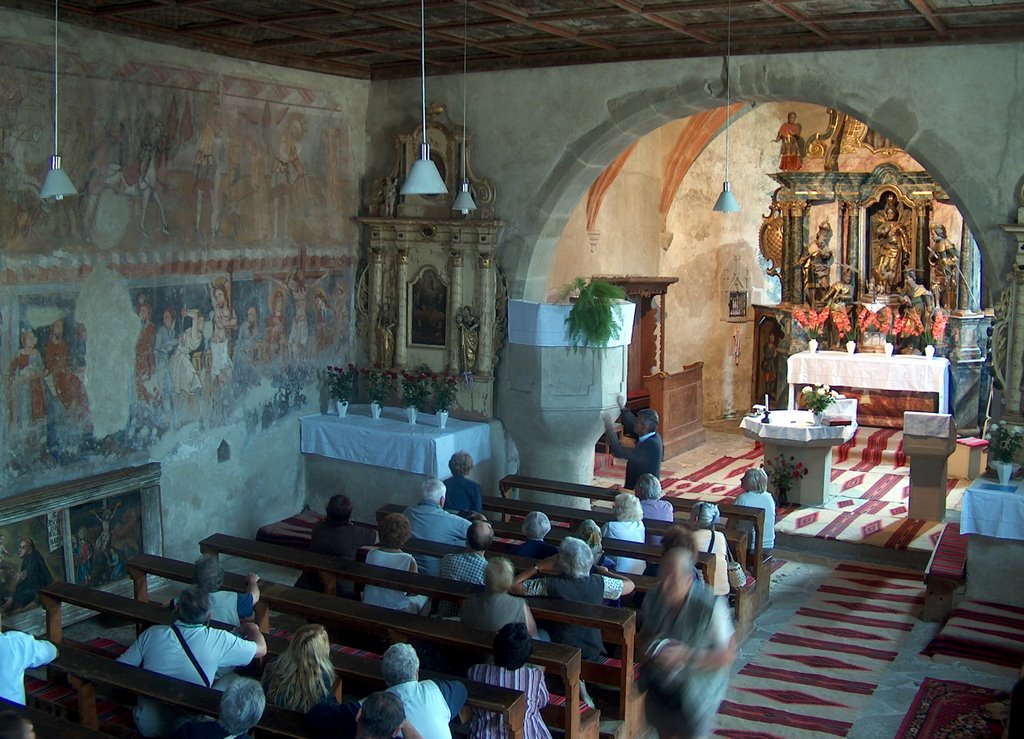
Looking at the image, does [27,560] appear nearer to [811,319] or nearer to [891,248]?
[811,319]

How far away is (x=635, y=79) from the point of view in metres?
11.2

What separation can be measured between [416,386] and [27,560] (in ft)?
14.3

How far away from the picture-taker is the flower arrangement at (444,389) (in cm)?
1183

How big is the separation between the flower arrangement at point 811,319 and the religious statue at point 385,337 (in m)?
7.50

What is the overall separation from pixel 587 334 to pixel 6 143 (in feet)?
17.3

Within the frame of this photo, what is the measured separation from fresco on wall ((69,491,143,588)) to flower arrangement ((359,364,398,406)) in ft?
9.71

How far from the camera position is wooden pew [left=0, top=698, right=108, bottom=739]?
5.05 metres

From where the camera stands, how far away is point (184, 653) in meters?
5.84

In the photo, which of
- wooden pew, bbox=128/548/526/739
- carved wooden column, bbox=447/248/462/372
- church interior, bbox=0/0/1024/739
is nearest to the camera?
wooden pew, bbox=128/548/526/739

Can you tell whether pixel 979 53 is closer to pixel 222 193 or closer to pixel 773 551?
pixel 773 551

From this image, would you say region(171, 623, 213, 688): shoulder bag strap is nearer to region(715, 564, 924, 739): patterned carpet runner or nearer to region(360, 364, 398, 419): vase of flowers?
region(715, 564, 924, 739): patterned carpet runner

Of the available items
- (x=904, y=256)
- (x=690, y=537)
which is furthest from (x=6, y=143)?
(x=904, y=256)

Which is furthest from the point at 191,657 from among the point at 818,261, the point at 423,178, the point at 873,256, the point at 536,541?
the point at 873,256

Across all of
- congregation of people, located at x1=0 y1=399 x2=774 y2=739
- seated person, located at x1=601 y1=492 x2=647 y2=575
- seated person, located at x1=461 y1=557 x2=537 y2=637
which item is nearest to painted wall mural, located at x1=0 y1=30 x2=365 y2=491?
congregation of people, located at x1=0 y1=399 x2=774 y2=739
